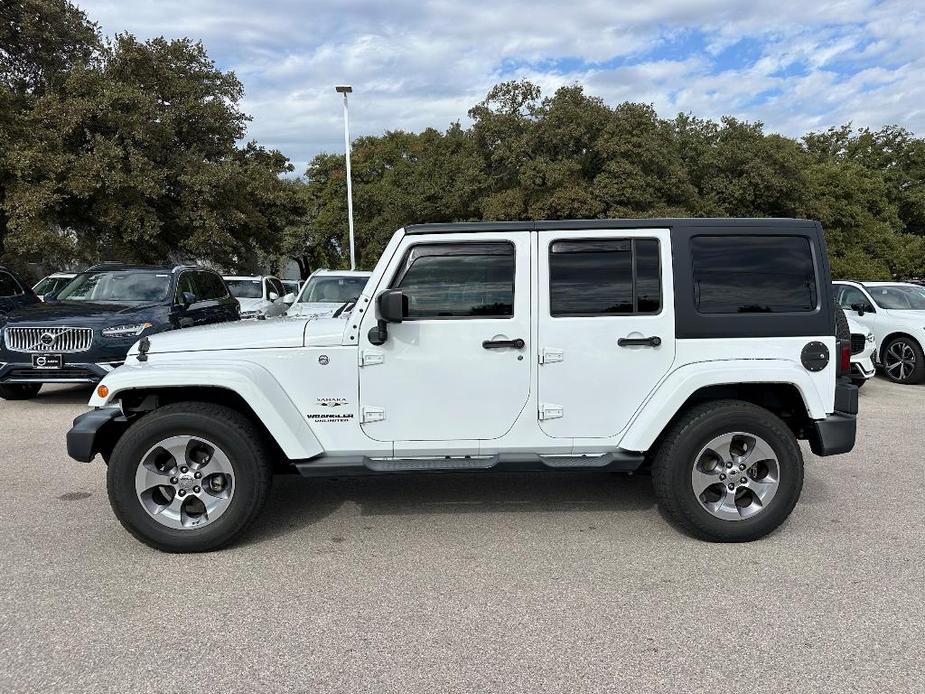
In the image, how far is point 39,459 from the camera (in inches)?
244

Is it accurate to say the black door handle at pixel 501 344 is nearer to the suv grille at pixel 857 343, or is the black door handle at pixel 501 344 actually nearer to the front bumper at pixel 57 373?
the front bumper at pixel 57 373

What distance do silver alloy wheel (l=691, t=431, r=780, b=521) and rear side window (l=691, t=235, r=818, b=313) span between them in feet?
2.65

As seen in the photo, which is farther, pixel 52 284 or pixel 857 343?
pixel 52 284

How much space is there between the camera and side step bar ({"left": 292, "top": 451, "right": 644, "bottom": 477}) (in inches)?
161

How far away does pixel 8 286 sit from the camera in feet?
36.3

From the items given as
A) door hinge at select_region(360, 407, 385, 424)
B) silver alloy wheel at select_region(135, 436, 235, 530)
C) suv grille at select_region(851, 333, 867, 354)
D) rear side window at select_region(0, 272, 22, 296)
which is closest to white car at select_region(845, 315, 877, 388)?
suv grille at select_region(851, 333, 867, 354)

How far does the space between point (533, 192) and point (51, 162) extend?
51.5 feet

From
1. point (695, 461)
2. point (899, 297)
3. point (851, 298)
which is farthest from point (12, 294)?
point (899, 297)

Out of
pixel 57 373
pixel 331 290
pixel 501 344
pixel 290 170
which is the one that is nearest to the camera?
pixel 501 344

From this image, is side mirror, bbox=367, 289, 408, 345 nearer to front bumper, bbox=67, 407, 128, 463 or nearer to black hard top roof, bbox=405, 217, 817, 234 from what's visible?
black hard top roof, bbox=405, 217, 817, 234

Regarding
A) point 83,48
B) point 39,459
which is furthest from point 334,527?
point 83,48

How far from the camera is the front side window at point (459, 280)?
4.14m

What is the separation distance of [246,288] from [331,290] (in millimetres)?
5630

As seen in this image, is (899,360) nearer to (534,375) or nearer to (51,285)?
(534,375)
